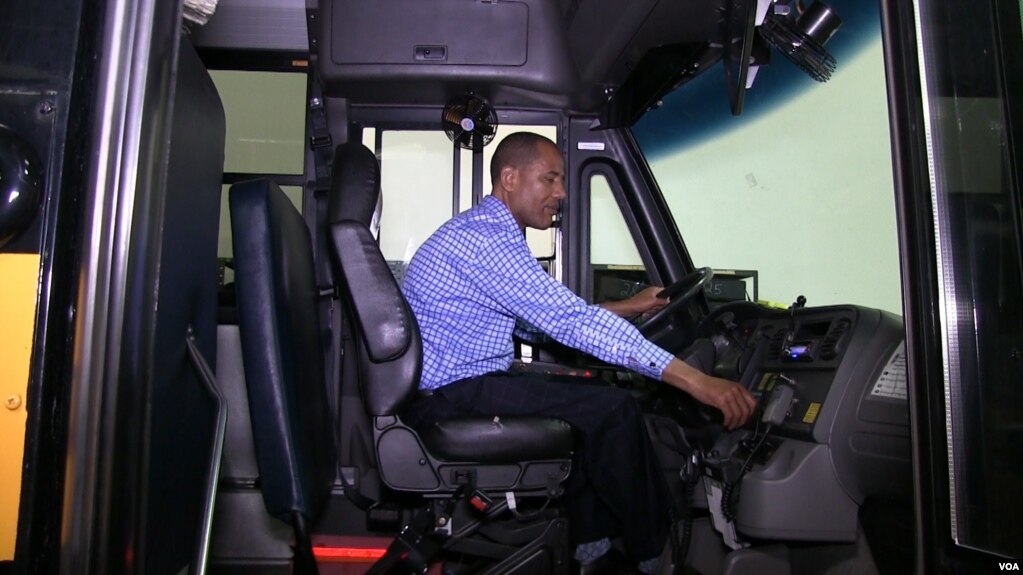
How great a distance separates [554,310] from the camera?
6.55ft

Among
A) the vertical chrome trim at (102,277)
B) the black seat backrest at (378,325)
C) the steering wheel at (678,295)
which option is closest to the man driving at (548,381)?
the black seat backrest at (378,325)

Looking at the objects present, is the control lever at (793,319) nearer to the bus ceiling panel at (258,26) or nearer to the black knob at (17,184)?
the black knob at (17,184)

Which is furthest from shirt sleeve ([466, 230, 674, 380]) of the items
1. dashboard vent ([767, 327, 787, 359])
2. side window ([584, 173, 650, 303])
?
side window ([584, 173, 650, 303])

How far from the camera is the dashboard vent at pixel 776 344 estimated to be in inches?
82.0

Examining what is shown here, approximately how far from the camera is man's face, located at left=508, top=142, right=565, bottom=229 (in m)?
2.50

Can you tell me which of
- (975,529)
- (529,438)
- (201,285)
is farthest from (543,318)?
(975,529)

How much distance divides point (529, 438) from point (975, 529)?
1.03 meters

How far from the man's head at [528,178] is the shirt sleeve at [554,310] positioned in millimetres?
390

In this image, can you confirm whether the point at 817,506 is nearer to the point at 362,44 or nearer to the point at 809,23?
the point at 809,23

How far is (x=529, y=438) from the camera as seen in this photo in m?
1.87

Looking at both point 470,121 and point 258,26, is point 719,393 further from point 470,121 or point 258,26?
point 258,26

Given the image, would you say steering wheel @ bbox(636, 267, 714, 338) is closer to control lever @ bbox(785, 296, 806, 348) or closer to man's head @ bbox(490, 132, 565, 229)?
control lever @ bbox(785, 296, 806, 348)

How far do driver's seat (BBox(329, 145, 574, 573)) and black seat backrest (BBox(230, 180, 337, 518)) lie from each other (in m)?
0.26

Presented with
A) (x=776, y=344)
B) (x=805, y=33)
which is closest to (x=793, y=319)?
(x=776, y=344)
